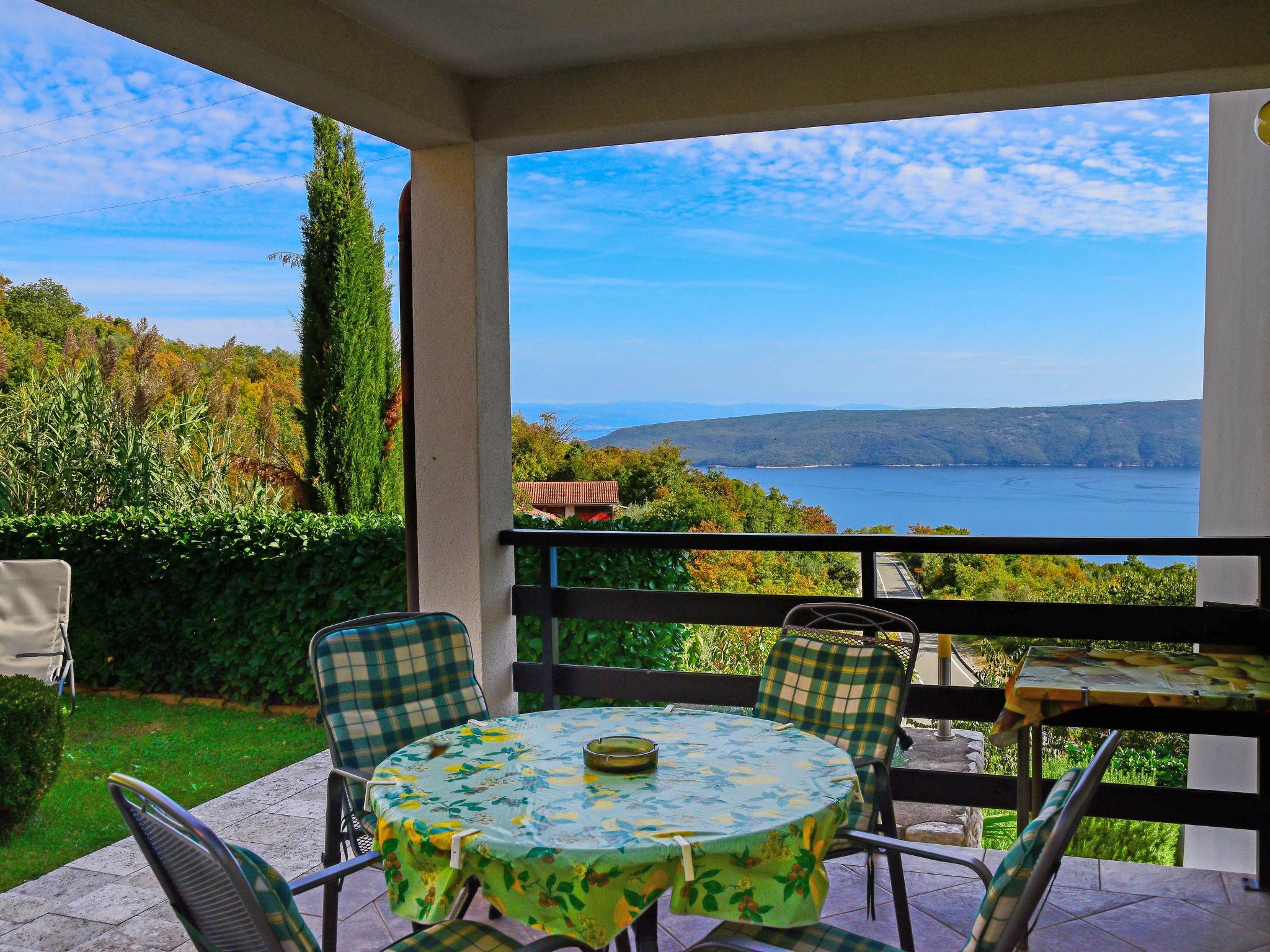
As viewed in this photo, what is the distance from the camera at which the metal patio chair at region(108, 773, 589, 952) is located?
4.06ft

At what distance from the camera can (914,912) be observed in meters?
2.67

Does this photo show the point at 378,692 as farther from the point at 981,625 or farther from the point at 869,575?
the point at 981,625

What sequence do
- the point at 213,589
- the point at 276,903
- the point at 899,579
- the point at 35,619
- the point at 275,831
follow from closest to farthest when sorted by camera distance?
the point at 276,903 → the point at 275,831 → the point at 35,619 → the point at 213,589 → the point at 899,579

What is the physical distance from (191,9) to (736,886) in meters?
2.42

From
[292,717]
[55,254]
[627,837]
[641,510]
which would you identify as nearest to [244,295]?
[55,254]

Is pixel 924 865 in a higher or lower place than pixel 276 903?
lower

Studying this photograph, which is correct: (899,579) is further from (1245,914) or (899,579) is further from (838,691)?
(838,691)

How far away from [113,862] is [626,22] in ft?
10.7

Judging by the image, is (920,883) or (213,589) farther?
(213,589)

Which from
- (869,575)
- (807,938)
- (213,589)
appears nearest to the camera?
(807,938)

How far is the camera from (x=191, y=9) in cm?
243

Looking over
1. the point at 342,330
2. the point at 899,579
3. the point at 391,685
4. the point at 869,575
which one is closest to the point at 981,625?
the point at 869,575

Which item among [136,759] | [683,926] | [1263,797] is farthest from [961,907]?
[136,759]

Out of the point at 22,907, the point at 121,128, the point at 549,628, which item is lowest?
the point at 22,907
